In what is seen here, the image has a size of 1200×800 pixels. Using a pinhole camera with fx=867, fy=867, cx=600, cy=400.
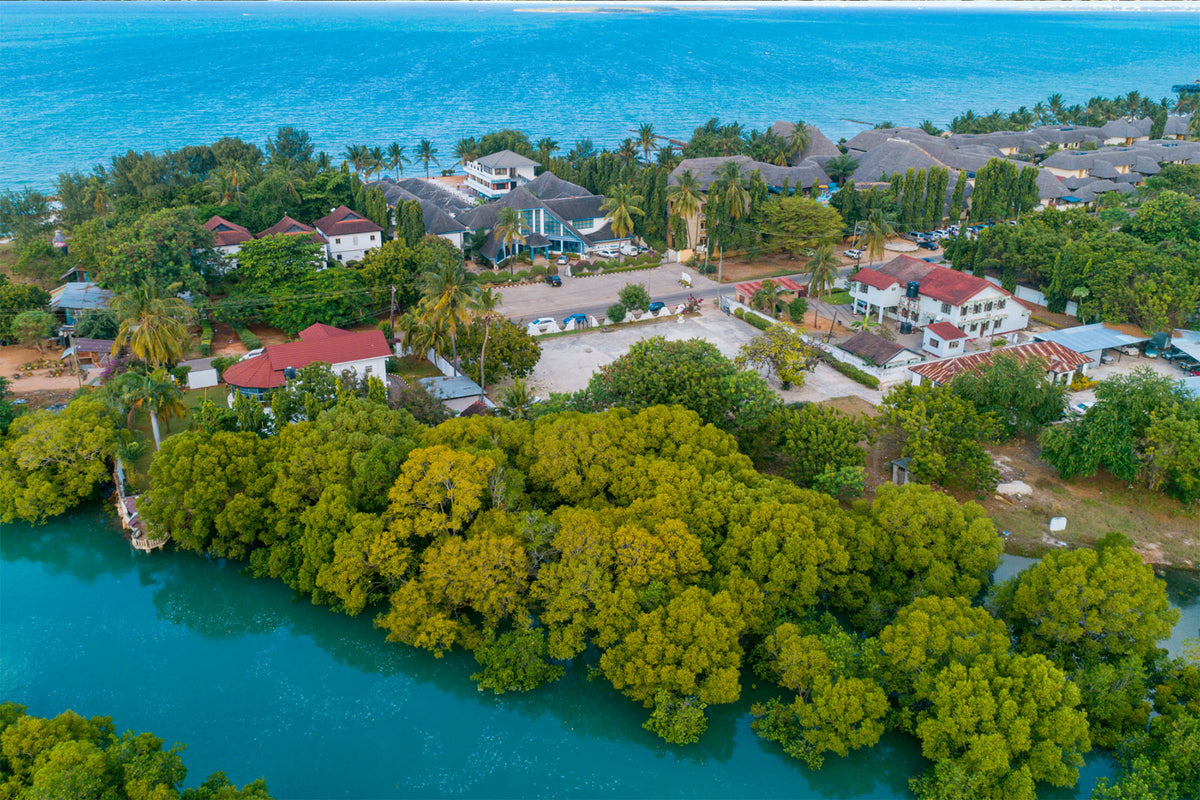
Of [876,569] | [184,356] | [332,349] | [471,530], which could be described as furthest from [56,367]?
[876,569]

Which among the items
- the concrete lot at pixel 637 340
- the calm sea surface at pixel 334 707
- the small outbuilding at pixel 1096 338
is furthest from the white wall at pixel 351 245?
the small outbuilding at pixel 1096 338

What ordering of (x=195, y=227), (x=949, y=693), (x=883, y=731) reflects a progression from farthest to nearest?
(x=195, y=227) < (x=883, y=731) < (x=949, y=693)

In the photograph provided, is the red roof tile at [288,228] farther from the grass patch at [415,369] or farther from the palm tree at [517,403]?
the palm tree at [517,403]

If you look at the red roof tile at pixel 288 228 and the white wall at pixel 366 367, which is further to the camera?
the red roof tile at pixel 288 228

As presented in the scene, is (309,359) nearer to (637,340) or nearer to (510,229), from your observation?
(637,340)

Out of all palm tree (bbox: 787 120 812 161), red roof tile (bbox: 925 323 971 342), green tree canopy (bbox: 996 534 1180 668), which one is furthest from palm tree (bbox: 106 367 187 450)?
palm tree (bbox: 787 120 812 161)

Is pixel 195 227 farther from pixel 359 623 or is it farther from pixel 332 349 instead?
pixel 359 623
